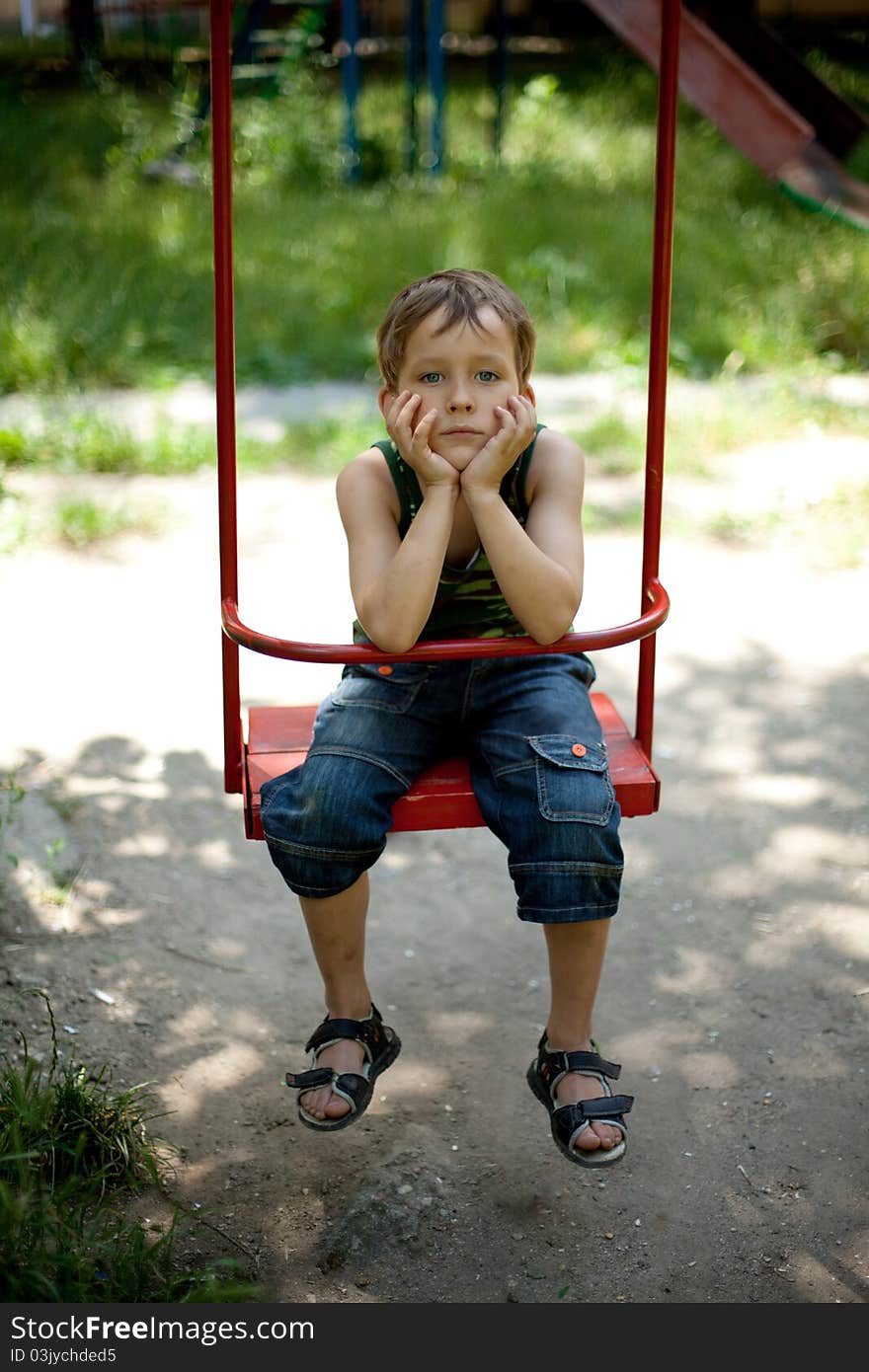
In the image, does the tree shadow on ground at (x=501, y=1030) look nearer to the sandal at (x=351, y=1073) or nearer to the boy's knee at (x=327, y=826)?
the sandal at (x=351, y=1073)

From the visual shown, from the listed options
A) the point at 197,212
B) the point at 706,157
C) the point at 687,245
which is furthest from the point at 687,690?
the point at 706,157

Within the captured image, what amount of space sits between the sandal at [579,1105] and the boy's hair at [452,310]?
1028 mm

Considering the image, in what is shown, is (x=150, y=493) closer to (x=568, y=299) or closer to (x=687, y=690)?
(x=687, y=690)

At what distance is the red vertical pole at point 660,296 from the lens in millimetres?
2260

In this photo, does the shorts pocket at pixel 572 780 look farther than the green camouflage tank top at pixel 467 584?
No

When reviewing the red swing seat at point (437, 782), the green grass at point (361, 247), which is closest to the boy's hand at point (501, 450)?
the red swing seat at point (437, 782)

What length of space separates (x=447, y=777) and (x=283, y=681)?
197 cm

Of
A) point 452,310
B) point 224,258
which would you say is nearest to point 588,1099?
point 452,310

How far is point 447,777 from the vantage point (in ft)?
7.63

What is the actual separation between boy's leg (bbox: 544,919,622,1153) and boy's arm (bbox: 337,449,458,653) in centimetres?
50

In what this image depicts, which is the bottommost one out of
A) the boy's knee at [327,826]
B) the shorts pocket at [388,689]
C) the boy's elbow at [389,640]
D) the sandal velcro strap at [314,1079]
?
the sandal velcro strap at [314,1079]

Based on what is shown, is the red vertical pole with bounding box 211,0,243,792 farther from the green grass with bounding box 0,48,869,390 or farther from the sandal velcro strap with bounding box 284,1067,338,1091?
A: the green grass with bounding box 0,48,869,390

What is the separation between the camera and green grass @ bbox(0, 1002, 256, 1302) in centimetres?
194

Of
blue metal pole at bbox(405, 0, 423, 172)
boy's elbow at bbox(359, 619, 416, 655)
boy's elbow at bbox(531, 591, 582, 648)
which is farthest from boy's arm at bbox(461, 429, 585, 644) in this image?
blue metal pole at bbox(405, 0, 423, 172)
